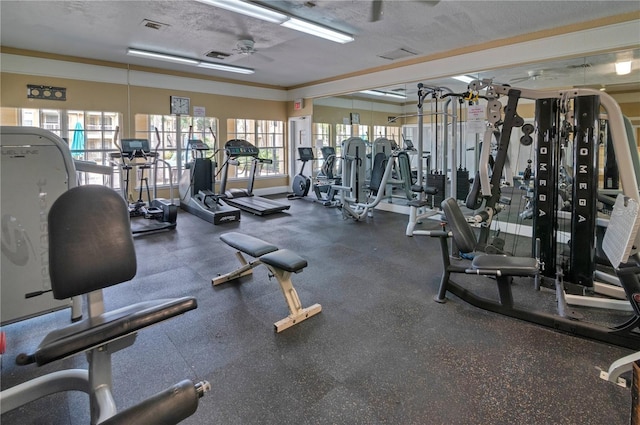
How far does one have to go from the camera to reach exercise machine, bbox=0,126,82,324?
2.24 meters

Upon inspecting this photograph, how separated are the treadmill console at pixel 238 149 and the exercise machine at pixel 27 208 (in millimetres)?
4106

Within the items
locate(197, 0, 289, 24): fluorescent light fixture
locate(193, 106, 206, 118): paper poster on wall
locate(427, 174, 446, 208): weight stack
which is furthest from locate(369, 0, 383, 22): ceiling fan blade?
locate(193, 106, 206, 118): paper poster on wall

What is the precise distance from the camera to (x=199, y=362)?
6.98 ft

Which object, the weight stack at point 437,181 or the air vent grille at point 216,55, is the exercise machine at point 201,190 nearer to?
the air vent grille at point 216,55

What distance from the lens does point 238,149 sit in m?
6.57

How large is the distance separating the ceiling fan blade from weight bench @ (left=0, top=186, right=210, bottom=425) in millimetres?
3296

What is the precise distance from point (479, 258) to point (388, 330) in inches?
36.9

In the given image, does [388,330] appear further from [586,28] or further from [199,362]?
[586,28]

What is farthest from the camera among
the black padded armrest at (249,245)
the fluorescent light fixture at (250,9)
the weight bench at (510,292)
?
the fluorescent light fixture at (250,9)

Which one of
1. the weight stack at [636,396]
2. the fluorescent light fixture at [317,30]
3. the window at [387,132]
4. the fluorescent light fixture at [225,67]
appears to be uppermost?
the fluorescent light fixture at [225,67]

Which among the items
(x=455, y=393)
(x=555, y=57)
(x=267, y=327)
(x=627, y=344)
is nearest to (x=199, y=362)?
(x=267, y=327)

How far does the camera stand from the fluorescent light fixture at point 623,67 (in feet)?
13.7

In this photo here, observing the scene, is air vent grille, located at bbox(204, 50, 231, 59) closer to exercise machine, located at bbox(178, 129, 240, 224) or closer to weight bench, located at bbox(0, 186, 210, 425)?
exercise machine, located at bbox(178, 129, 240, 224)

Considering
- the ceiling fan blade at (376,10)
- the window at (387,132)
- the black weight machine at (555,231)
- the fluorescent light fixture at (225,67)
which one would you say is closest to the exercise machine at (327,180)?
the window at (387,132)
